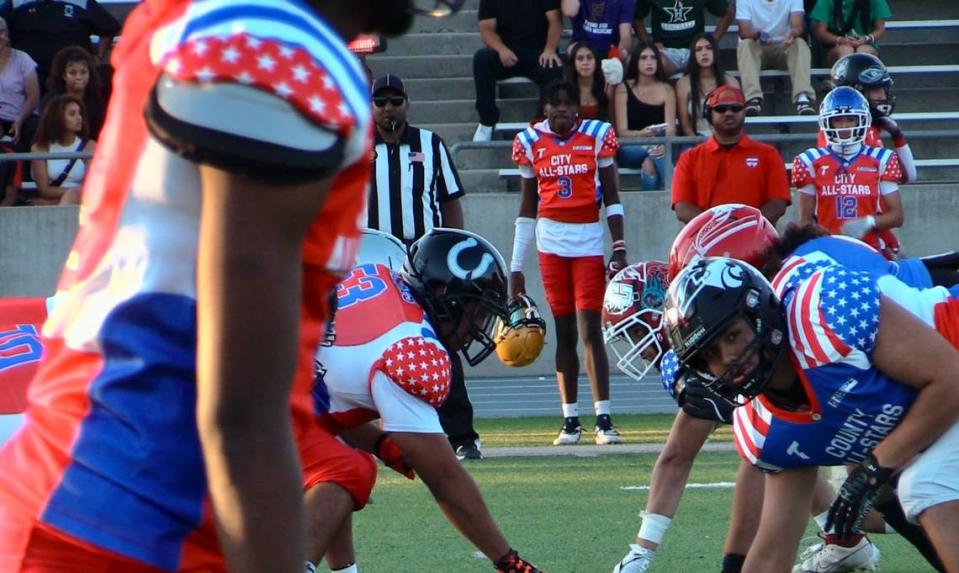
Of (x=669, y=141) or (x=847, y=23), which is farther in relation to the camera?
(x=847, y=23)

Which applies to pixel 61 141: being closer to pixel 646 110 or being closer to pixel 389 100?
pixel 389 100

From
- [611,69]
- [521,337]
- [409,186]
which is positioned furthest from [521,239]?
[521,337]

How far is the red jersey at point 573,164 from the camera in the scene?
8.84 metres

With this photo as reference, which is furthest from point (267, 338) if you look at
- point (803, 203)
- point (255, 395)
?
point (803, 203)

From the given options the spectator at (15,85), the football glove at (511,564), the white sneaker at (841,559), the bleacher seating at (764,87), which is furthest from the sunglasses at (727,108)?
the spectator at (15,85)

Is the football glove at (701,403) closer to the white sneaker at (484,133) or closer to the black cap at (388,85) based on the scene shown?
the black cap at (388,85)

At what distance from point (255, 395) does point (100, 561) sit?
306 mm

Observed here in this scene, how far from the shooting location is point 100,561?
5.08ft

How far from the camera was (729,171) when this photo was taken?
8578 millimetres

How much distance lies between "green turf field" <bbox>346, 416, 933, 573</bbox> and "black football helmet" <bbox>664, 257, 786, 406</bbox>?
1721 mm

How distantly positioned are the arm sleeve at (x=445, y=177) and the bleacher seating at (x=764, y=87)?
15.5 feet

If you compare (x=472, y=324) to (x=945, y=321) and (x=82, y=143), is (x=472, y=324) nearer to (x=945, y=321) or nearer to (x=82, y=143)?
(x=945, y=321)

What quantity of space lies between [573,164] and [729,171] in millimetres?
887

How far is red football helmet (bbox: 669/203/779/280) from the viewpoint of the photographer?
4.48 metres
